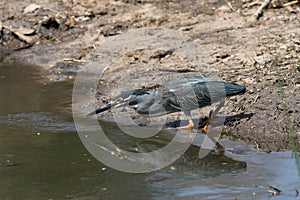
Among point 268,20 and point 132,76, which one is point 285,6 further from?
point 132,76

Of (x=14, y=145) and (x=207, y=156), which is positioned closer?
(x=207, y=156)

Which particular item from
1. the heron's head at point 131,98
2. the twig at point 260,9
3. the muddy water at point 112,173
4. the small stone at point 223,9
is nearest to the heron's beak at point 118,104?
the heron's head at point 131,98

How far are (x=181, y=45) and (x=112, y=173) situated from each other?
4.39 metres

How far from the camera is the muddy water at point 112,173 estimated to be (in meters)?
5.34

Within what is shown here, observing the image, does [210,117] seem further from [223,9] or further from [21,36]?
[21,36]

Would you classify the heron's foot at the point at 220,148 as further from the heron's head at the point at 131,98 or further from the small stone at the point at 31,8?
the small stone at the point at 31,8

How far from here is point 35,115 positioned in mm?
7883

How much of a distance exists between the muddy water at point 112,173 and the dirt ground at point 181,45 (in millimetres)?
576

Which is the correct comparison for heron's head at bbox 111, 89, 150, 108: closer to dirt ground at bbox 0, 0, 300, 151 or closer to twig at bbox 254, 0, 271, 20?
dirt ground at bbox 0, 0, 300, 151

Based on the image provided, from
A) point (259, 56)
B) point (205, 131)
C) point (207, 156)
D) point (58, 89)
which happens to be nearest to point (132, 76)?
point (58, 89)

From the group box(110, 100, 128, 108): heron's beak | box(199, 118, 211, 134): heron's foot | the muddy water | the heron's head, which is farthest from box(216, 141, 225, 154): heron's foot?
box(110, 100, 128, 108): heron's beak

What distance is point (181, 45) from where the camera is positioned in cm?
993

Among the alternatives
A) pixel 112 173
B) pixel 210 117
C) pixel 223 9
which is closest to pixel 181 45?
pixel 223 9

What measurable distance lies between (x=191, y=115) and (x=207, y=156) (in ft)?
4.63
